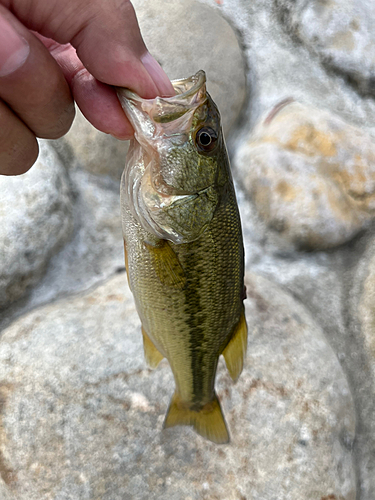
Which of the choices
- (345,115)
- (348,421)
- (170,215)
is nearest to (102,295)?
(170,215)

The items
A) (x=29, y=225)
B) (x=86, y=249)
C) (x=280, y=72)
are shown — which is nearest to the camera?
(x=29, y=225)

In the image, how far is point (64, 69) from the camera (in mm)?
979

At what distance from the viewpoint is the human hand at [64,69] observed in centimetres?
75

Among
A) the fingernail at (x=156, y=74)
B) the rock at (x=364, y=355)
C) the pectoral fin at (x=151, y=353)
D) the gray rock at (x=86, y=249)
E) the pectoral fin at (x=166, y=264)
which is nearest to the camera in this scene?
the fingernail at (x=156, y=74)

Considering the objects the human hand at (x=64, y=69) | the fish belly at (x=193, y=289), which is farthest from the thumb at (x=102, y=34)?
the fish belly at (x=193, y=289)

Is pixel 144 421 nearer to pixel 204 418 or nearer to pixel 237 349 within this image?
pixel 204 418

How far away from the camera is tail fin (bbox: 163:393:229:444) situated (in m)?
1.35

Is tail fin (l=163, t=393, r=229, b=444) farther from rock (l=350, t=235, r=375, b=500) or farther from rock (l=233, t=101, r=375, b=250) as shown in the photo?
rock (l=233, t=101, r=375, b=250)

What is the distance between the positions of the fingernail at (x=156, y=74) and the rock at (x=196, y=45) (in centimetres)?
110

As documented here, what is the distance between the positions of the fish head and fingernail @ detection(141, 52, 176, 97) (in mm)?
33

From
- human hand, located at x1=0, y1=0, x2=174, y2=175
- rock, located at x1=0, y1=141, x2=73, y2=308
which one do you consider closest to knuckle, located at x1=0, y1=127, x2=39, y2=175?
human hand, located at x1=0, y1=0, x2=174, y2=175

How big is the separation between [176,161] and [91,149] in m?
1.13

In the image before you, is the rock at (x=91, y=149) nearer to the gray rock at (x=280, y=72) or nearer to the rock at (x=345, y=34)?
the gray rock at (x=280, y=72)

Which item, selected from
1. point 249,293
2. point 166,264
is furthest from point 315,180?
point 166,264
